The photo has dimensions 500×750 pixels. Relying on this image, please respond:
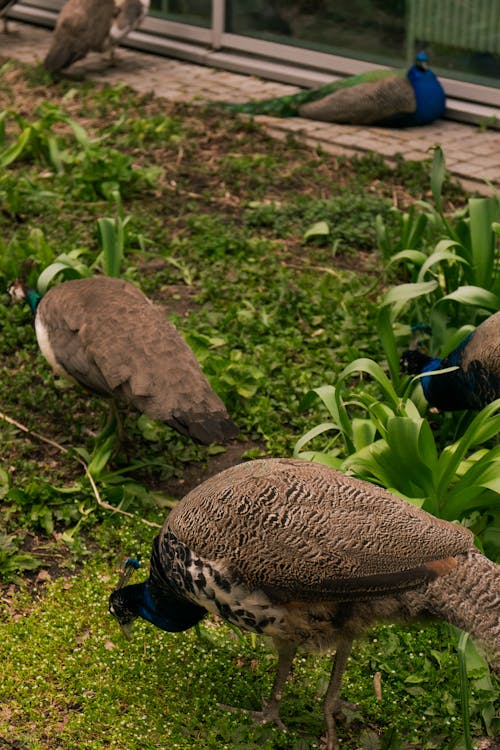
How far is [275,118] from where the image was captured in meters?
7.93

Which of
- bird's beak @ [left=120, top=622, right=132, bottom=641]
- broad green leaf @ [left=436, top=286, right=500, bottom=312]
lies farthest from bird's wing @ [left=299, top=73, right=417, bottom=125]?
bird's beak @ [left=120, top=622, right=132, bottom=641]

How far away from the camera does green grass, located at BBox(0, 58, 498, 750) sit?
326 centimetres

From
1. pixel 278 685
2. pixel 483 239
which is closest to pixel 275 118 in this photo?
pixel 483 239

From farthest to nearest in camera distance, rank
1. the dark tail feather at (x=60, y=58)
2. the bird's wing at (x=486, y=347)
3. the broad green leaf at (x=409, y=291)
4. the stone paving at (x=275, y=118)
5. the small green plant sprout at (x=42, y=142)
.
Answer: the dark tail feather at (x=60, y=58) → the stone paving at (x=275, y=118) → the small green plant sprout at (x=42, y=142) → the broad green leaf at (x=409, y=291) → the bird's wing at (x=486, y=347)

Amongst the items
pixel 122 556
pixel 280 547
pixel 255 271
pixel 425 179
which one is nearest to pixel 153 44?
pixel 425 179

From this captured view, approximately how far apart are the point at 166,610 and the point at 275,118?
17.7 feet

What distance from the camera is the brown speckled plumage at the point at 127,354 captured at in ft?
12.5

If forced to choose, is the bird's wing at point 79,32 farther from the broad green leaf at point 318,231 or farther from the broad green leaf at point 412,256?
the broad green leaf at point 412,256

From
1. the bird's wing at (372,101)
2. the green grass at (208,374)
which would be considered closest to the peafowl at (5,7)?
the green grass at (208,374)

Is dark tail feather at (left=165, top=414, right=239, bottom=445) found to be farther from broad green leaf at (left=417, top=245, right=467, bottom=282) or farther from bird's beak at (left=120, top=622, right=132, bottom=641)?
broad green leaf at (left=417, top=245, right=467, bottom=282)

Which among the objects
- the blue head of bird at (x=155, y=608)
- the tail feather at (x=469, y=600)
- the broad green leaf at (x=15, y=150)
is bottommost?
the blue head of bird at (x=155, y=608)

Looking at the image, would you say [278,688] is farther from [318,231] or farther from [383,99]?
[383,99]

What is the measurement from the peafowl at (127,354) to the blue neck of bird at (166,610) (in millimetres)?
677

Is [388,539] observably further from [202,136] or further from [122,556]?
[202,136]
